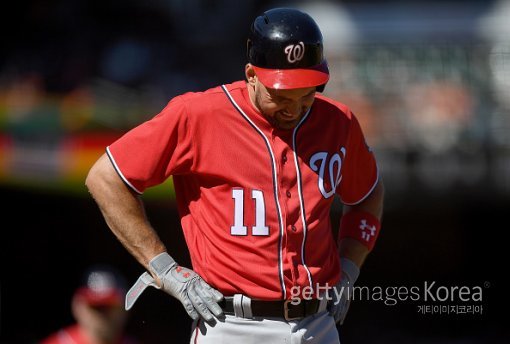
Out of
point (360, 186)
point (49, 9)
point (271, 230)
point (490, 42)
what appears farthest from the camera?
point (49, 9)

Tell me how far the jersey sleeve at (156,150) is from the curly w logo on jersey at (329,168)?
0.34 metres

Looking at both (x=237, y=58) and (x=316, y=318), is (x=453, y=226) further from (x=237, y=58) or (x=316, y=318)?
(x=316, y=318)

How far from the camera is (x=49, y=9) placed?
15.3 feet

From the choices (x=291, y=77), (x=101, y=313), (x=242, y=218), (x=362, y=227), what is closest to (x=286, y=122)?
(x=291, y=77)

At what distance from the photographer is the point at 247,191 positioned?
8.30 ft

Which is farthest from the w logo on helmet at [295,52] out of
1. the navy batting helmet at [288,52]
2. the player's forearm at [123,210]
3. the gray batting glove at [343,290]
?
the gray batting glove at [343,290]

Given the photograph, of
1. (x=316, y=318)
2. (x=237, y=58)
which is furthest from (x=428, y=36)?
(x=316, y=318)

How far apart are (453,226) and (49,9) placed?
2209 millimetres

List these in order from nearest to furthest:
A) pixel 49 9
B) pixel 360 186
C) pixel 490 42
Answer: pixel 360 186
pixel 490 42
pixel 49 9

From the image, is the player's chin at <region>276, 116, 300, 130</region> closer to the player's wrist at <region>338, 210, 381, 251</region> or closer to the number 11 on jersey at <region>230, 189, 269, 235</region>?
the number 11 on jersey at <region>230, 189, 269, 235</region>

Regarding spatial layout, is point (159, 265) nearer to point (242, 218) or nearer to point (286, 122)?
point (242, 218)

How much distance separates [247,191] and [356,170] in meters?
0.41

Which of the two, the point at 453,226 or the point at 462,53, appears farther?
the point at 453,226
